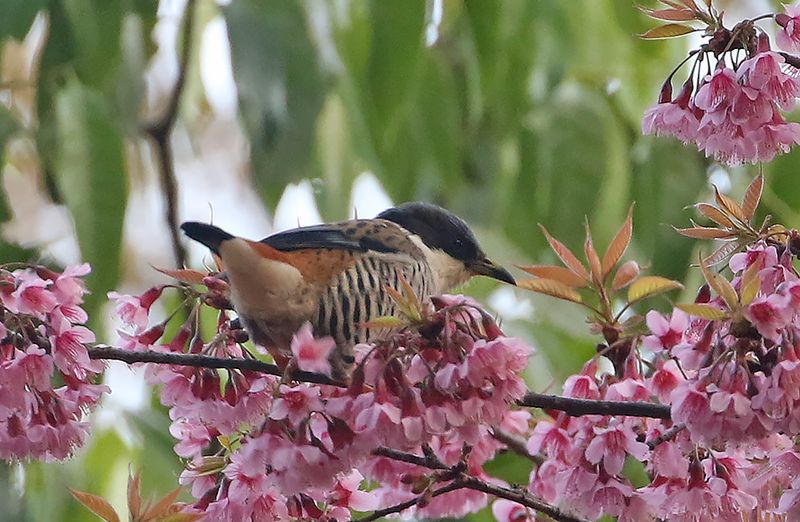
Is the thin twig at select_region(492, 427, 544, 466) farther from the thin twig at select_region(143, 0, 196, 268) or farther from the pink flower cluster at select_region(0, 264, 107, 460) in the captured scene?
the thin twig at select_region(143, 0, 196, 268)

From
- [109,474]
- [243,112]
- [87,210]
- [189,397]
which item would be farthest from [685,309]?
[109,474]

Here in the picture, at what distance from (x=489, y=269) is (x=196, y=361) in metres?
0.78

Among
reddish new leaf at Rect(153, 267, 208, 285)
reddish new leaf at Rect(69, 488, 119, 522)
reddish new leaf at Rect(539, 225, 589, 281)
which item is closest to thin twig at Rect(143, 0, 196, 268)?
reddish new leaf at Rect(153, 267, 208, 285)

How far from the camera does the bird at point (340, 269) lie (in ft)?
4.50

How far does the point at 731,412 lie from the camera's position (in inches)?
39.4

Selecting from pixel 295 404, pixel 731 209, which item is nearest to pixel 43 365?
pixel 295 404

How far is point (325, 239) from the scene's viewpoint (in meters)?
1.57

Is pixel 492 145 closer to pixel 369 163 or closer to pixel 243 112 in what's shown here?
pixel 369 163

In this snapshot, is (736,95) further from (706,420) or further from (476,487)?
(476,487)

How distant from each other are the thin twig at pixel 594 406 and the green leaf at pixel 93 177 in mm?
919

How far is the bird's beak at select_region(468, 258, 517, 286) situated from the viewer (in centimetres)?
184

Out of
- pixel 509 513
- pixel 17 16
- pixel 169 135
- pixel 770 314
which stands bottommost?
pixel 509 513

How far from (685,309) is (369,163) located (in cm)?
117

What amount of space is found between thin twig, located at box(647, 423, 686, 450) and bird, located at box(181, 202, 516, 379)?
30cm
